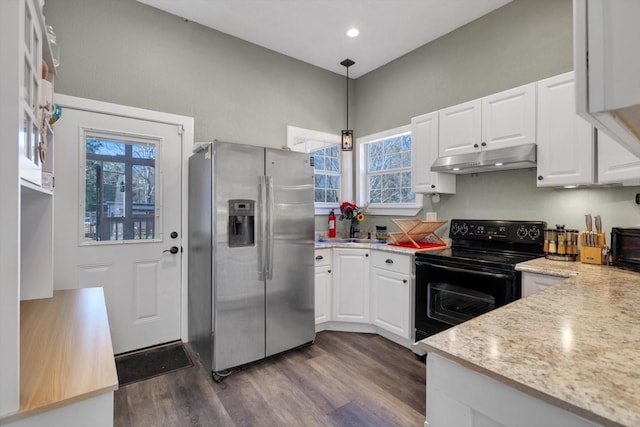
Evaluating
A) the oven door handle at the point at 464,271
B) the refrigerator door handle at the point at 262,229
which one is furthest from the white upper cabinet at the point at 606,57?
the refrigerator door handle at the point at 262,229

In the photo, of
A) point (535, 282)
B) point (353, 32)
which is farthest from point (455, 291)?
point (353, 32)

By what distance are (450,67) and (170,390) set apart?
143 inches

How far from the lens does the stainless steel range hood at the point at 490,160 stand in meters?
2.23

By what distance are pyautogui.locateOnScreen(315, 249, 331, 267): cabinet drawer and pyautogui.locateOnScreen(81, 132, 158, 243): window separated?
1.49 m

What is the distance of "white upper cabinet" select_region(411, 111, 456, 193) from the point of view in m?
2.89

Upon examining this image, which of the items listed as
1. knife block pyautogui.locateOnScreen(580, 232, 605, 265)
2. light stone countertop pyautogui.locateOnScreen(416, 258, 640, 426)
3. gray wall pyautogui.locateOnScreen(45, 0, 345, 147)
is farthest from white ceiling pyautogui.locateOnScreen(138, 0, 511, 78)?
light stone countertop pyautogui.locateOnScreen(416, 258, 640, 426)

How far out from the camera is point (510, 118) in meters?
2.37

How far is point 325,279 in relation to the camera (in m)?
3.13

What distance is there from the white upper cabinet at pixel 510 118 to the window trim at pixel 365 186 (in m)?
1.00

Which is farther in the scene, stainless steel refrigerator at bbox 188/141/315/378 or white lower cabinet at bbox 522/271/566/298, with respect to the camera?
stainless steel refrigerator at bbox 188/141/315/378

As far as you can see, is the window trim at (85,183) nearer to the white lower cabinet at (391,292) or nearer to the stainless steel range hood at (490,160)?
the white lower cabinet at (391,292)

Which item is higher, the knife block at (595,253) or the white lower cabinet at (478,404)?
the knife block at (595,253)

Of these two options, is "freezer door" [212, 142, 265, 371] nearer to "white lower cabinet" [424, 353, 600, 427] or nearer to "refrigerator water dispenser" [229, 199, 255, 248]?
"refrigerator water dispenser" [229, 199, 255, 248]

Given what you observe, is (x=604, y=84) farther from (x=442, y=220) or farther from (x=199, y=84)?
(x=199, y=84)
